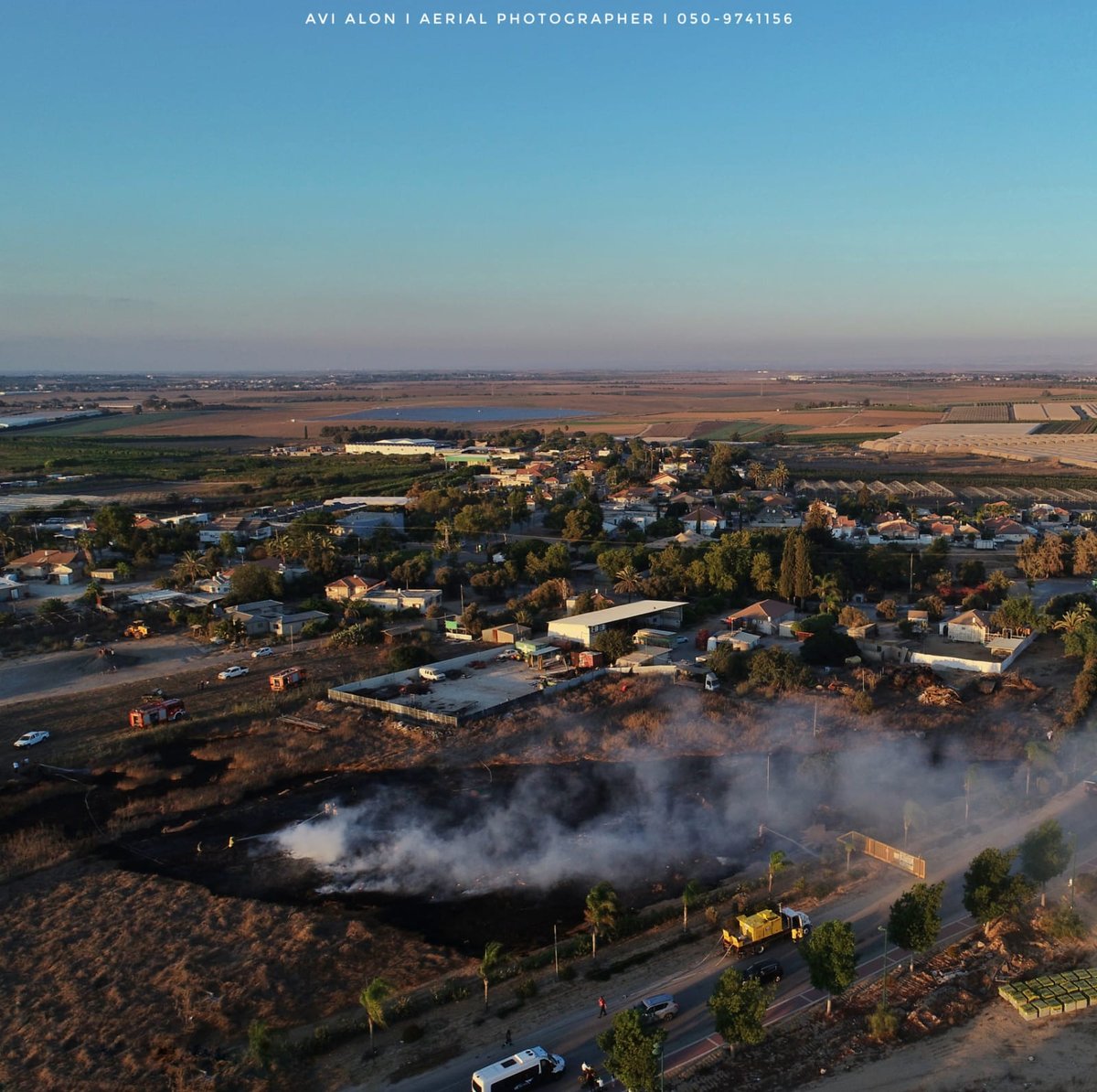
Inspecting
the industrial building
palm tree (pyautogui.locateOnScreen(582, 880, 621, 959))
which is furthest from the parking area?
palm tree (pyautogui.locateOnScreen(582, 880, 621, 959))

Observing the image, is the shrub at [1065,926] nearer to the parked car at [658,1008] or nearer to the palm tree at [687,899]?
the palm tree at [687,899]

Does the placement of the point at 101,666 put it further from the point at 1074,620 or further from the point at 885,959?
the point at 1074,620

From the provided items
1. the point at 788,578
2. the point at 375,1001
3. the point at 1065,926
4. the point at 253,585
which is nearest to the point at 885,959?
the point at 1065,926

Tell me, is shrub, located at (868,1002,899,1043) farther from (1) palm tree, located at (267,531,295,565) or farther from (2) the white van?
(1) palm tree, located at (267,531,295,565)

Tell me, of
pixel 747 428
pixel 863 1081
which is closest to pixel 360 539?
pixel 863 1081

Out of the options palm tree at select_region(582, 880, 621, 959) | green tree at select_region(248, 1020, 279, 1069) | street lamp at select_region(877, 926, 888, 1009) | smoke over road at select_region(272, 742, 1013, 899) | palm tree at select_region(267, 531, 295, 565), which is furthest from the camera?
palm tree at select_region(267, 531, 295, 565)

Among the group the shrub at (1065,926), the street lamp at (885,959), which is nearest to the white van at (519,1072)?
the street lamp at (885,959)
